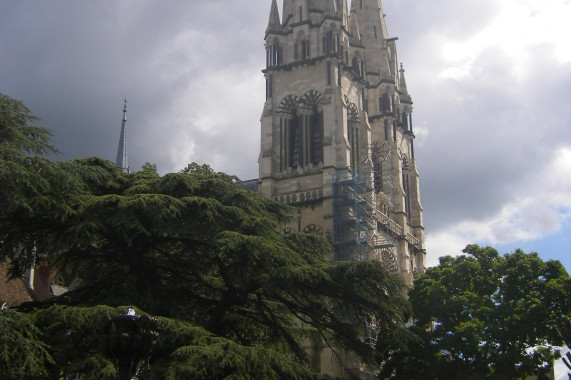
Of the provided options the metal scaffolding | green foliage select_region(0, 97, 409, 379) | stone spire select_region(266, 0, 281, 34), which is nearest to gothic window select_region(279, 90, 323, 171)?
the metal scaffolding

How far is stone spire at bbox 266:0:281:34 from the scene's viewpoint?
5076 cm

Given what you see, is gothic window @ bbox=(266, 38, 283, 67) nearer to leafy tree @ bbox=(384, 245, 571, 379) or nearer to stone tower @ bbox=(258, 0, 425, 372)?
stone tower @ bbox=(258, 0, 425, 372)

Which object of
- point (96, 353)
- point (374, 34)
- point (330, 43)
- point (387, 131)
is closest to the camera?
point (96, 353)

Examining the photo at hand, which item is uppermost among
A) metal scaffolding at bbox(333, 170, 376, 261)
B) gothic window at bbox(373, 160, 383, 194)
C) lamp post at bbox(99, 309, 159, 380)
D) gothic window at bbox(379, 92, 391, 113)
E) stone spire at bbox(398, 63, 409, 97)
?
stone spire at bbox(398, 63, 409, 97)

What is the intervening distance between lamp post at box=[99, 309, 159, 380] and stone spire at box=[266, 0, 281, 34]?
42039mm

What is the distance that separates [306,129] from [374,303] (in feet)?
91.3

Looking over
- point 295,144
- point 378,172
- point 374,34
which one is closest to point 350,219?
point 295,144

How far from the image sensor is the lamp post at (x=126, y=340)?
10.3m

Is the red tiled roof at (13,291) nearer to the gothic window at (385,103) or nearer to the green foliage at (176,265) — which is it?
the green foliage at (176,265)

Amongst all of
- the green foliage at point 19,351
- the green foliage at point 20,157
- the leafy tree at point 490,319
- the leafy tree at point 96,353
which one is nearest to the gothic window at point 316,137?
the leafy tree at point 490,319

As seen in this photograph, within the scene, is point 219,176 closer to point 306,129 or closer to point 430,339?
point 430,339

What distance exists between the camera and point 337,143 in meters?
45.2

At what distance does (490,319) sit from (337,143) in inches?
859

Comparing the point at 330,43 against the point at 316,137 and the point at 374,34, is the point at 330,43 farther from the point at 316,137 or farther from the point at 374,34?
the point at 374,34
